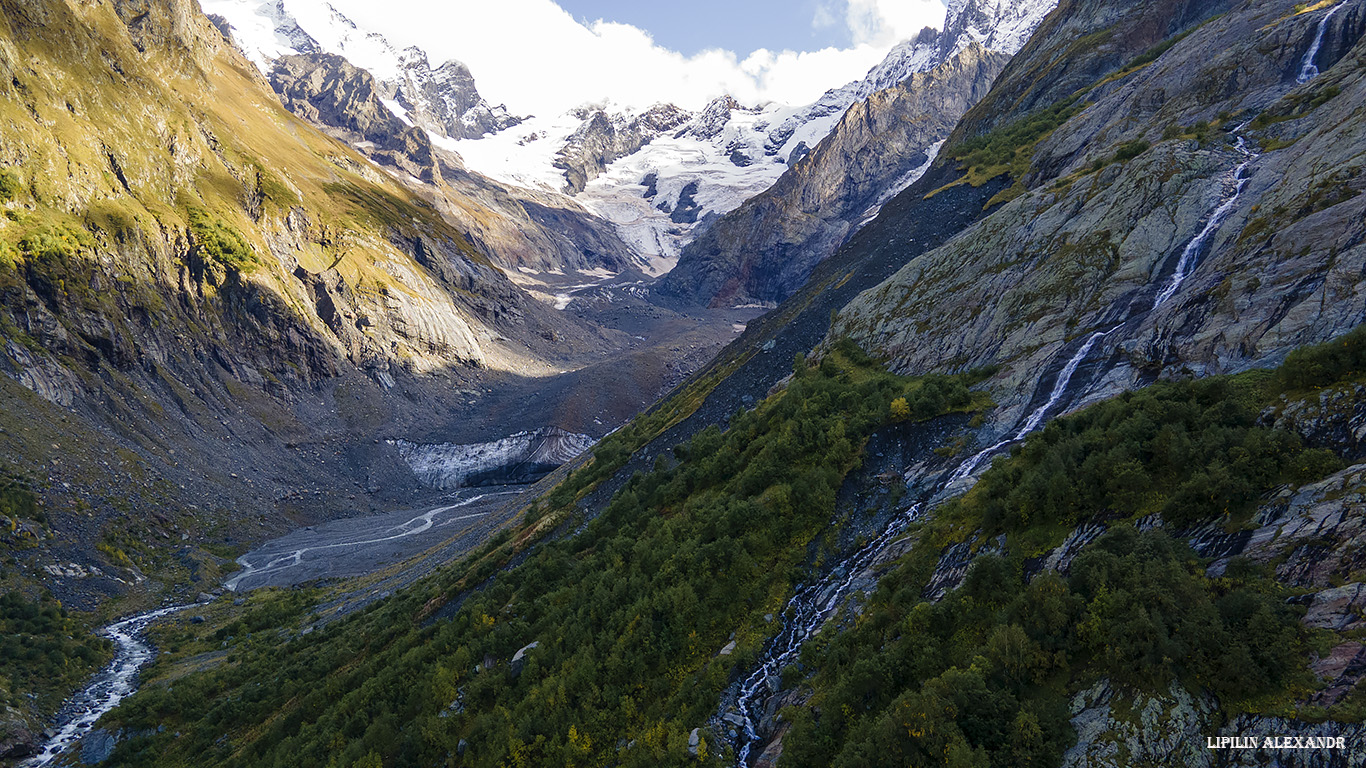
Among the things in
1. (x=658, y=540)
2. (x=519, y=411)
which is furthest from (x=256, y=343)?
(x=658, y=540)

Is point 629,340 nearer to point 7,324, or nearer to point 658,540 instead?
point 7,324

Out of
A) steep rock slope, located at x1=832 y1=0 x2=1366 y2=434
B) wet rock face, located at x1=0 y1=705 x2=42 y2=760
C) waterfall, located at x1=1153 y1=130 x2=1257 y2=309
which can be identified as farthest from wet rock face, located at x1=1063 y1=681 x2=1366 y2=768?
wet rock face, located at x1=0 y1=705 x2=42 y2=760

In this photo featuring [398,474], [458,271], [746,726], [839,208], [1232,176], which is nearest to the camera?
[746,726]

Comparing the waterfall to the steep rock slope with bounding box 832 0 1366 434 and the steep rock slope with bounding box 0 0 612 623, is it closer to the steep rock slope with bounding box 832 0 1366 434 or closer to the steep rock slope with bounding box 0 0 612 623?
the steep rock slope with bounding box 832 0 1366 434

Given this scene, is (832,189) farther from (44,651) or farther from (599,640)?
(44,651)

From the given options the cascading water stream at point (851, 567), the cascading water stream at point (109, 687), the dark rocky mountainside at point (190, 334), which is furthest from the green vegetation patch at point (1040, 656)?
the dark rocky mountainside at point (190, 334)

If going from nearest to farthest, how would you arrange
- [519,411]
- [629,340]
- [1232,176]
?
[1232,176] → [519,411] → [629,340]

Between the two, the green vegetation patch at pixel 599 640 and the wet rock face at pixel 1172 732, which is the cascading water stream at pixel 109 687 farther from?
the wet rock face at pixel 1172 732
